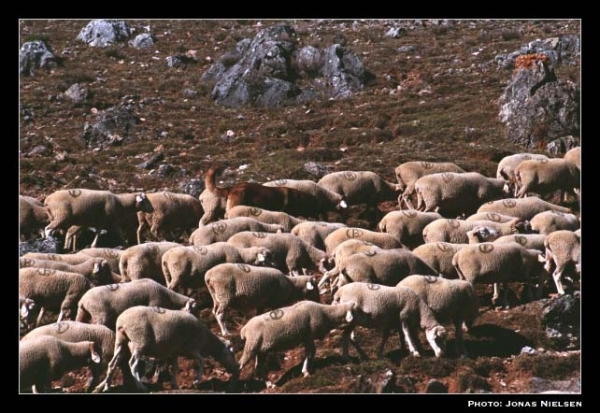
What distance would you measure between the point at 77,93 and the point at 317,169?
707 inches

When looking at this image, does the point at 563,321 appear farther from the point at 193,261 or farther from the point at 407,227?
the point at 193,261

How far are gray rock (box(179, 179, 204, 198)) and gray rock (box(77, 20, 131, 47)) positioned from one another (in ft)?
97.6

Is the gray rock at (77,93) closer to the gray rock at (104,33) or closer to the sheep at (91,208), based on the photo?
the gray rock at (104,33)

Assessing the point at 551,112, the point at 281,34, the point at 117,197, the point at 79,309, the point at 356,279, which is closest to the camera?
the point at 79,309

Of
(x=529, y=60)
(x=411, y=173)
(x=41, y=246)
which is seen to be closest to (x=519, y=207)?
(x=411, y=173)

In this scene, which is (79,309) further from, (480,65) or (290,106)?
(480,65)

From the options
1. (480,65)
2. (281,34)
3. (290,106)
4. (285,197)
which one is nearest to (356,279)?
(285,197)

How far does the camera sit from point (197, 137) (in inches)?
1551

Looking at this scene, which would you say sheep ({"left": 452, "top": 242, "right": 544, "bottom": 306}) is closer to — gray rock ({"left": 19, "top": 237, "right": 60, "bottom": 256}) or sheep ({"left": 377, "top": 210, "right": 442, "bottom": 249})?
sheep ({"left": 377, "top": 210, "right": 442, "bottom": 249})

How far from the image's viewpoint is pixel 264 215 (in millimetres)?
23516

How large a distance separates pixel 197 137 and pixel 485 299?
21.6 m

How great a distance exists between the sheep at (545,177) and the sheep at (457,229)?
14.1 ft

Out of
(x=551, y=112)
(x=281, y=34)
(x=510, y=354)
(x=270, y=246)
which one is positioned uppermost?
(x=281, y=34)

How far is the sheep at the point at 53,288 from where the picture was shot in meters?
18.1
